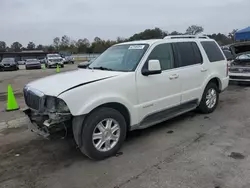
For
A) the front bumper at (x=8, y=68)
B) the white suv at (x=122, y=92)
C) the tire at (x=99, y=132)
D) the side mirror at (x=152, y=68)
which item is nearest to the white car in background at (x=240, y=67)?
the white suv at (x=122, y=92)

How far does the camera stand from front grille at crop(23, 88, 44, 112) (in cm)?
354

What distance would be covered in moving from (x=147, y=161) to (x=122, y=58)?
1994mm

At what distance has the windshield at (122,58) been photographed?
427 centimetres

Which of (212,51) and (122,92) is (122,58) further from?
(212,51)

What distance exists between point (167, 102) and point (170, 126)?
74 centimetres

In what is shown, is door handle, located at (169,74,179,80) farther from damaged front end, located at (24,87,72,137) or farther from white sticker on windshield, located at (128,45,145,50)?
damaged front end, located at (24,87,72,137)

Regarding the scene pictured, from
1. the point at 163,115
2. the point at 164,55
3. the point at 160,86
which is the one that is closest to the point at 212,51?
the point at 164,55

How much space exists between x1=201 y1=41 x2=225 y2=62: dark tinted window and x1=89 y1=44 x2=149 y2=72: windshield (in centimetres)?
196

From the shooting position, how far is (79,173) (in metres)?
3.34

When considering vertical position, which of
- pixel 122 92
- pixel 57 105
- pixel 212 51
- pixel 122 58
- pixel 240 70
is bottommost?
pixel 57 105

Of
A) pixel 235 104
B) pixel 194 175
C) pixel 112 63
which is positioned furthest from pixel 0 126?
pixel 235 104

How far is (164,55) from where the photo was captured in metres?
4.66

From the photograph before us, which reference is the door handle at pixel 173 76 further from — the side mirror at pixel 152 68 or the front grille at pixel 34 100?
the front grille at pixel 34 100

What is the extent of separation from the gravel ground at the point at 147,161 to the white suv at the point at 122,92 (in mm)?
356
